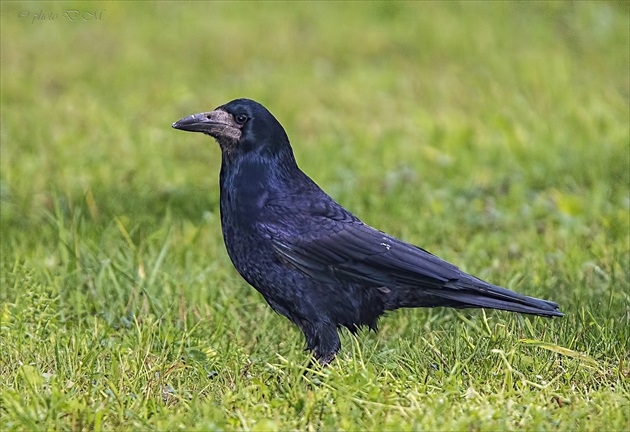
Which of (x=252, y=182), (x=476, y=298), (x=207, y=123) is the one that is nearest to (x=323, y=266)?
(x=252, y=182)

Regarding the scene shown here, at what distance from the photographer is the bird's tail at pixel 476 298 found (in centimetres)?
415

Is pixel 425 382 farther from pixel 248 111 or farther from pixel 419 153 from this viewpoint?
pixel 419 153

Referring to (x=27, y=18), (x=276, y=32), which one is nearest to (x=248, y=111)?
(x=276, y=32)

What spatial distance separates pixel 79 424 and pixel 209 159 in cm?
445

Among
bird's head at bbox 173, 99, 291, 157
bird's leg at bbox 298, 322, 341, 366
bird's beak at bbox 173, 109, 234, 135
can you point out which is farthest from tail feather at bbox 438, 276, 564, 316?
bird's beak at bbox 173, 109, 234, 135

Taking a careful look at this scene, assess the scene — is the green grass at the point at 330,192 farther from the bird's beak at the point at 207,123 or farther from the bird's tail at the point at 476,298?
the bird's beak at the point at 207,123

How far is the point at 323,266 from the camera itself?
4254mm

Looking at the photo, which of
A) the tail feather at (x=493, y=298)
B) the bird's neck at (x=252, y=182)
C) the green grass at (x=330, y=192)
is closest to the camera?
the green grass at (x=330, y=192)

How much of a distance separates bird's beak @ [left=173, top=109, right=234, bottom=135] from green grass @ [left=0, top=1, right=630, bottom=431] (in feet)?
2.78

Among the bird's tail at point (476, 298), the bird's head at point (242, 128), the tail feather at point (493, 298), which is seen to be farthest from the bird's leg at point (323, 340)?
the bird's head at point (242, 128)

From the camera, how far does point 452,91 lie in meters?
9.09

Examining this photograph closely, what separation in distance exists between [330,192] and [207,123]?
2426 mm

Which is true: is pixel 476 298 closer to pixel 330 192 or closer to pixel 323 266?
pixel 323 266

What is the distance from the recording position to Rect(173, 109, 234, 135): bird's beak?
4.44 meters
